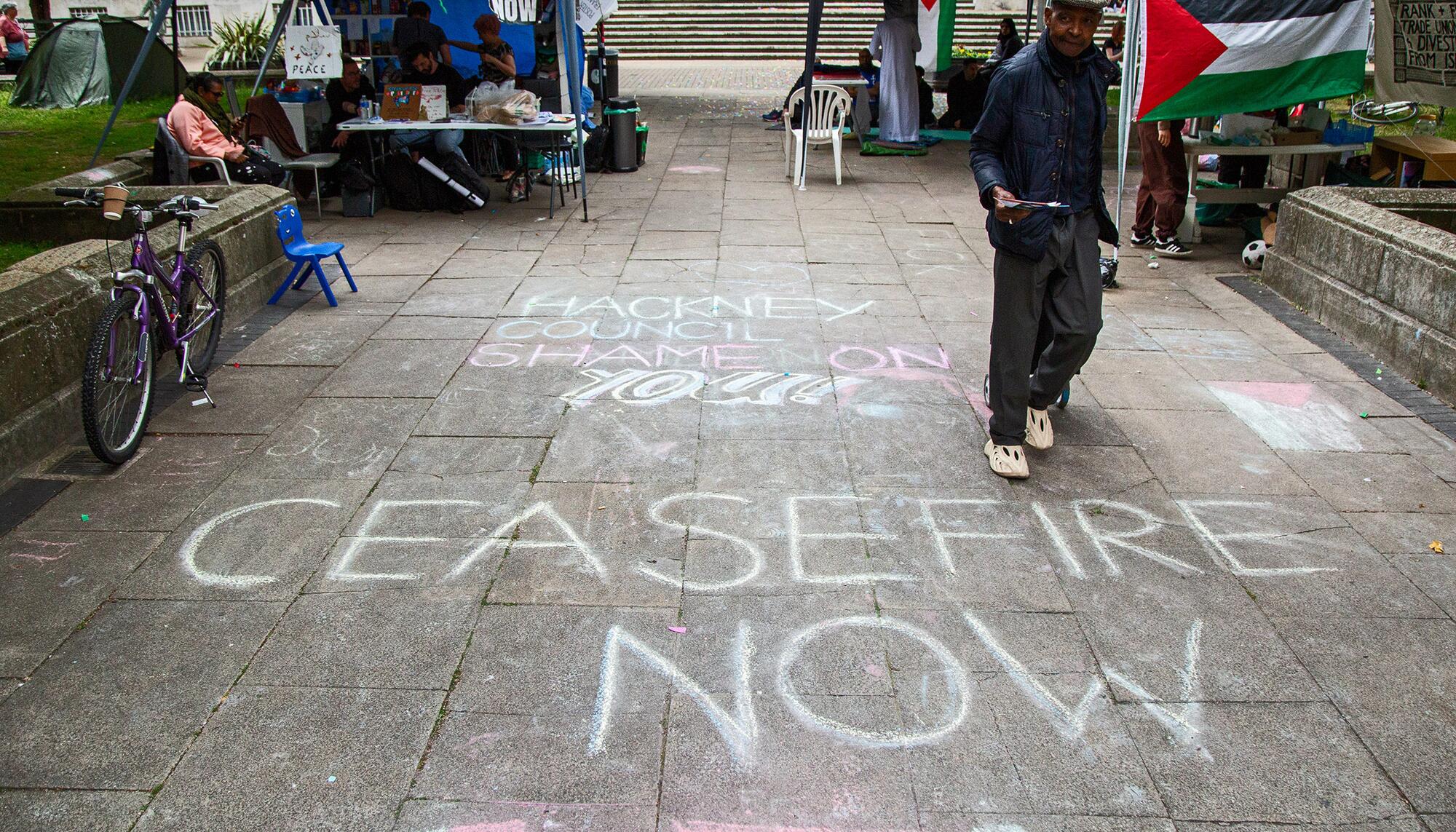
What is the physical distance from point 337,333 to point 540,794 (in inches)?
162

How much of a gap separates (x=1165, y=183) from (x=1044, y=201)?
4.63 meters

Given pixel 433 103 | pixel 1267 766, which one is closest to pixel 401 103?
pixel 433 103

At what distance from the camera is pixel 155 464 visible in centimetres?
435

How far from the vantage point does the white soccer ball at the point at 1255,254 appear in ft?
24.5

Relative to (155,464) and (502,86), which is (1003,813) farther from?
(502,86)

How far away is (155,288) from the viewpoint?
4695 millimetres

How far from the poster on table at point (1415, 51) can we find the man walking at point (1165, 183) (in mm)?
1499

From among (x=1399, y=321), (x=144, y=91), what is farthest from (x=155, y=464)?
(x=144, y=91)

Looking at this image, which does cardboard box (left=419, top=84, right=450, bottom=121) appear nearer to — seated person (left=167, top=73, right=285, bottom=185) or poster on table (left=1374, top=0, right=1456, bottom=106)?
seated person (left=167, top=73, right=285, bottom=185)

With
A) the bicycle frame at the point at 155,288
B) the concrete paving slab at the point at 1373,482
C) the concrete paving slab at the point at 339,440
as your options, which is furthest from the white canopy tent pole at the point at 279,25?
the concrete paving slab at the point at 1373,482

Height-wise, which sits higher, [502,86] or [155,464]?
[502,86]

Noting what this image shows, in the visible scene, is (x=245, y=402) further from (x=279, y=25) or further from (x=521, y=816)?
(x=279, y=25)

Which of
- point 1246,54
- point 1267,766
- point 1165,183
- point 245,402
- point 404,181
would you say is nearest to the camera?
point 1267,766

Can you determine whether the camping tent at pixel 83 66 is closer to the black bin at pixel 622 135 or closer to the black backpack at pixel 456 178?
the black bin at pixel 622 135
